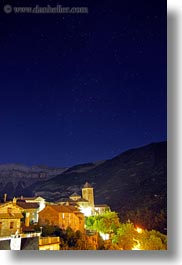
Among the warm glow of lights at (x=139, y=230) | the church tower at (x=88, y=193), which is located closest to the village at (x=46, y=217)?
the church tower at (x=88, y=193)

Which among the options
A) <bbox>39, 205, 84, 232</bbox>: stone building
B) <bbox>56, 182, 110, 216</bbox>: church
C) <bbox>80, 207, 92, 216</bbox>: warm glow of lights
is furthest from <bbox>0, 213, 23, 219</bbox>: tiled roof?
<bbox>80, 207, 92, 216</bbox>: warm glow of lights

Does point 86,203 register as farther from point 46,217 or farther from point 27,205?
point 27,205

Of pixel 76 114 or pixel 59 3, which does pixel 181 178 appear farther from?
pixel 59 3

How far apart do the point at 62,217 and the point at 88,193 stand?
8.2 inches

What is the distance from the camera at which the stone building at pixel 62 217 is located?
283 centimetres

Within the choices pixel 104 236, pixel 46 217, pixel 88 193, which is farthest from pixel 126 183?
pixel 46 217

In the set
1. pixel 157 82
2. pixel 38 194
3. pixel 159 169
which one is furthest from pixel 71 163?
pixel 157 82

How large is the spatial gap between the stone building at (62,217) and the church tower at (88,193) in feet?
0.30

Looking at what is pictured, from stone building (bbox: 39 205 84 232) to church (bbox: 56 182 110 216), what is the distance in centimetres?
A: 3

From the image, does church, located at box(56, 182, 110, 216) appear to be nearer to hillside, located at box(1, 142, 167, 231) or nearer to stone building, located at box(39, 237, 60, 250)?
hillside, located at box(1, 142, 167, 231)

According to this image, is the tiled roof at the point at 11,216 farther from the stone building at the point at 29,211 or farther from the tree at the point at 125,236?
the tree at the point at 125,236

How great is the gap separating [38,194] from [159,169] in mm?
741

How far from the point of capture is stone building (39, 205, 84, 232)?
283 centimetres

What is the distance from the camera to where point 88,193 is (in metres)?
2.85
